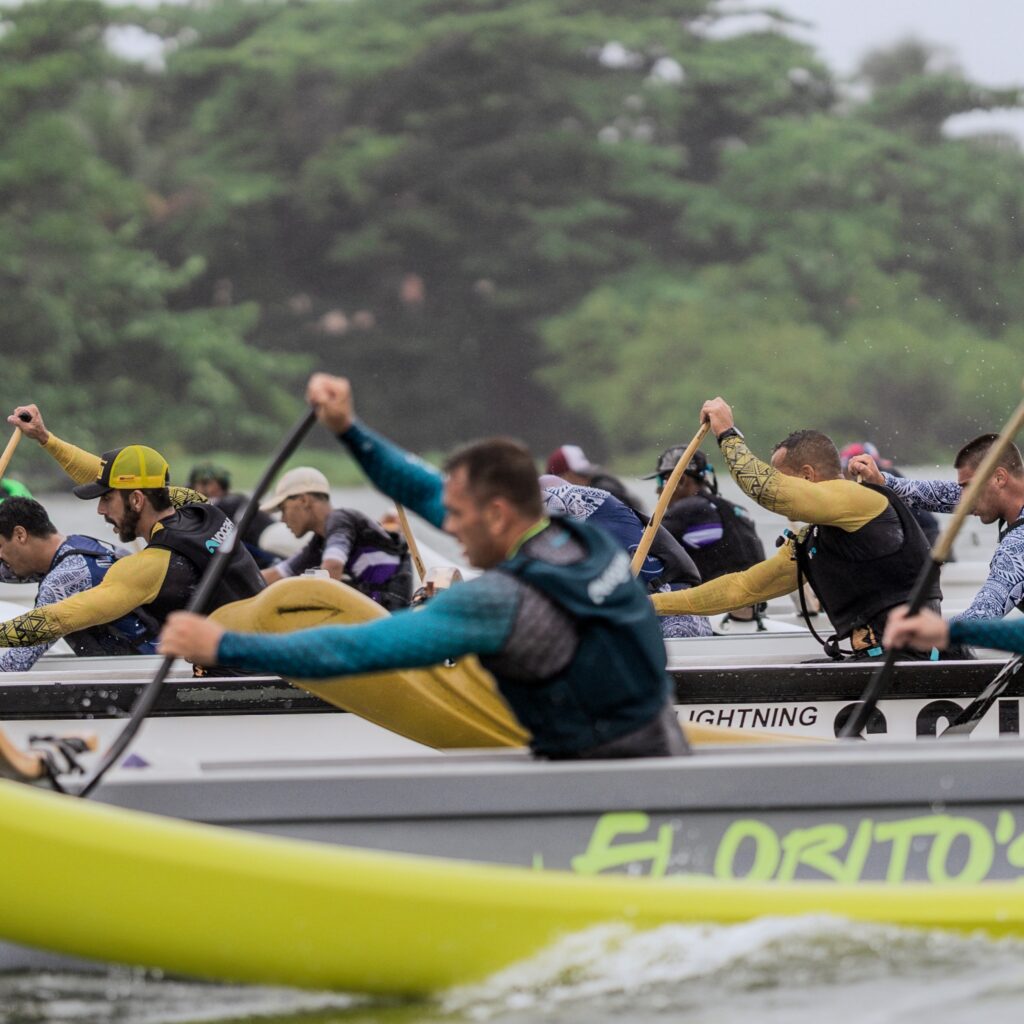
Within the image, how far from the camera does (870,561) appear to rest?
7.67 meters

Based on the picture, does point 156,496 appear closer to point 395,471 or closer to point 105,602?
point 105,602

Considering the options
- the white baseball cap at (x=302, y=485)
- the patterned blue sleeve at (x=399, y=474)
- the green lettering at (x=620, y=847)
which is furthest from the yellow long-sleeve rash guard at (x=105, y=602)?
the green lettering at (x=620, y=847)

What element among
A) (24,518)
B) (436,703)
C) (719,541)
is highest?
(436,703)

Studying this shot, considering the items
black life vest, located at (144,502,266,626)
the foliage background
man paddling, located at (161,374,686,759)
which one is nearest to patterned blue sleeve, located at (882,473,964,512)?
black life vest, located at (144,502,266,626)

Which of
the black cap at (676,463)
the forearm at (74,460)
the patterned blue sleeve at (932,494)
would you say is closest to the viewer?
the patterned blue sleeve at (932,494)

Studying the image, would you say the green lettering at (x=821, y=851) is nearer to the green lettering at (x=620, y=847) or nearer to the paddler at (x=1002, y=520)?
the green lettering at (x=620, y=847)

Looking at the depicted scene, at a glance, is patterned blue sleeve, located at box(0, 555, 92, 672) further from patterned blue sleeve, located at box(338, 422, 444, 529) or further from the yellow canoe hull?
the yellow canoe hull

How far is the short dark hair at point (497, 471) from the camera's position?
15.8ft

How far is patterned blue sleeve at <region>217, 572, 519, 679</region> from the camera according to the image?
476 centimetres

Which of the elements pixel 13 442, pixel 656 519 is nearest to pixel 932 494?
pixel 656 519

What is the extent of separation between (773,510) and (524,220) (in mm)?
36943

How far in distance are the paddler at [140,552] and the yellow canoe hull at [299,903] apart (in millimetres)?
2982

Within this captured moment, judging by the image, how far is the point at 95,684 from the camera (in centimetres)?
778

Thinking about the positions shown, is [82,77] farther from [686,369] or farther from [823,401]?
[823,401]
